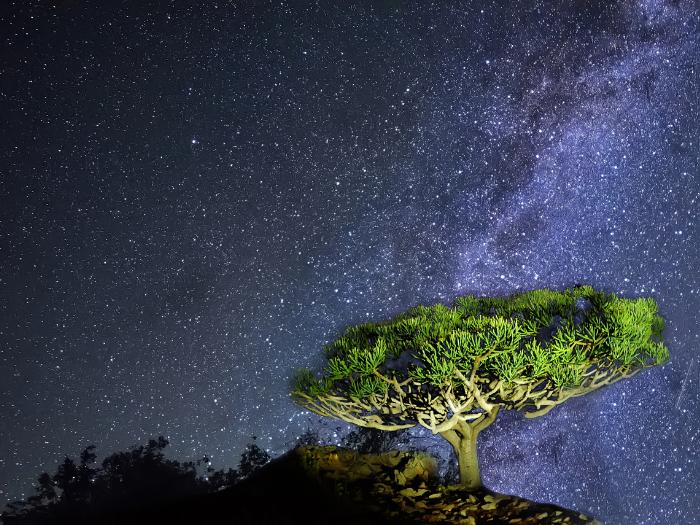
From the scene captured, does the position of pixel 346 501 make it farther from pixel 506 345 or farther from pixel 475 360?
pixel 506 345

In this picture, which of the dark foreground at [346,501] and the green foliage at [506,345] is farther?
the dark foreground at [346,501]

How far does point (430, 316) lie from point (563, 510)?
10.3 feet

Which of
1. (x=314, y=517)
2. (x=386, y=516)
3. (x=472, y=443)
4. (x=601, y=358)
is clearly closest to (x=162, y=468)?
(x=314, y=517)

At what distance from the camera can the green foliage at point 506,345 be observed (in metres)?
6.98

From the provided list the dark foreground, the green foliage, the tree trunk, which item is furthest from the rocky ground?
the green foliage

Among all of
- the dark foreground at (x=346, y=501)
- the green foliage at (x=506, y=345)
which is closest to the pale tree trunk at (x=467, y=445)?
the dark foreground at (x=346, y=501)

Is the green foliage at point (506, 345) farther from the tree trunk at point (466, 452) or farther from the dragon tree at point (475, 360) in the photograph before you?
the tree trunk at point (466, 452)

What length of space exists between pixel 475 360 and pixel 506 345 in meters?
0.44

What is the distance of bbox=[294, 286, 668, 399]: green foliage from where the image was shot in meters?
6.98

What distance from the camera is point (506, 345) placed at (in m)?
6.95

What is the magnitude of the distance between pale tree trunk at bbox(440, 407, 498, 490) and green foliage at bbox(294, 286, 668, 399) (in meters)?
0.87

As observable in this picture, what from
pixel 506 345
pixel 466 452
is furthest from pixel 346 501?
pixel 506 345

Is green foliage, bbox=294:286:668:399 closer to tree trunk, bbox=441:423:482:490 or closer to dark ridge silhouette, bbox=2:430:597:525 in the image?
tree trunk, bbox=441:423:482:490

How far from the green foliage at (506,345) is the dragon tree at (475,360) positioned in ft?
0.05
